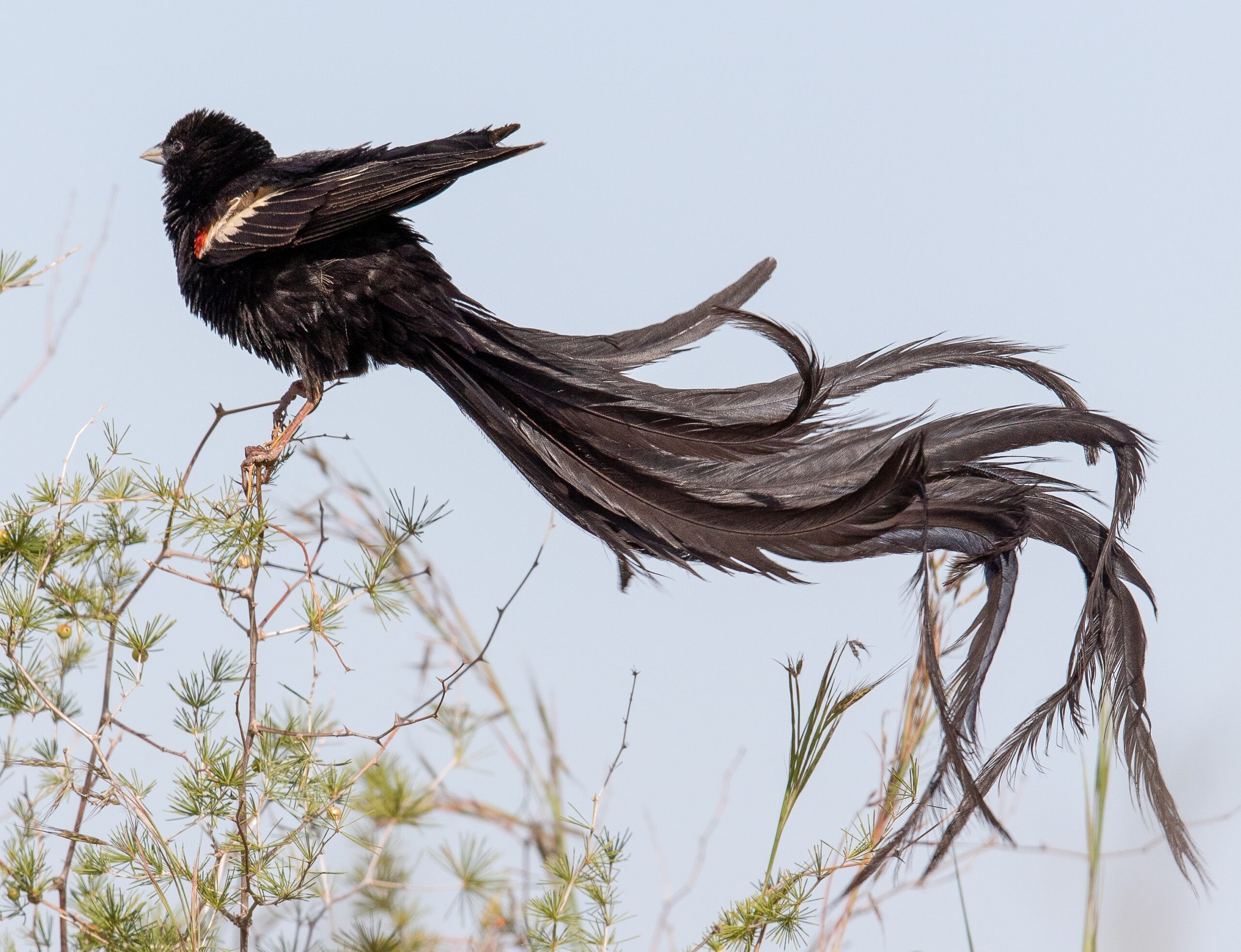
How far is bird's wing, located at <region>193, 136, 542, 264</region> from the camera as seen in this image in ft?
6.97

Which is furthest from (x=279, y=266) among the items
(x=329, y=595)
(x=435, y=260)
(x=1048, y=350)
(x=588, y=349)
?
(x=1048, y=350)

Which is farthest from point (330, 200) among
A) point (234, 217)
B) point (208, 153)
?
point (208, 153)

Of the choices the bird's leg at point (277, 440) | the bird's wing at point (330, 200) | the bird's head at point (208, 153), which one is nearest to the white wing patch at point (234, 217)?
the bird's wing at point (330, 200)

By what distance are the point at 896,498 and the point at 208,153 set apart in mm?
1751

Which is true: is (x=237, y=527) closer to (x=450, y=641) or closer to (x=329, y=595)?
(x=329, y=595)

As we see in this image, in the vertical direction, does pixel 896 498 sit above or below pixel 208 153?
below

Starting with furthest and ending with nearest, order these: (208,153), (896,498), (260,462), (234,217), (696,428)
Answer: (208,153), (234,217), (260,462), (696,428), (896,498)

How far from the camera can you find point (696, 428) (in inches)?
75.3

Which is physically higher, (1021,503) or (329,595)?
(1021,503)

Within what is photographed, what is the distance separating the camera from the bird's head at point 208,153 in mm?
2471

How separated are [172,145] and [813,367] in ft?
5.45

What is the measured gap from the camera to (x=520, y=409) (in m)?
2.13

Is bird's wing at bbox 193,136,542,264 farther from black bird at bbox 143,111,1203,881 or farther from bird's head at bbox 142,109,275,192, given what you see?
bird's head at bbox 142,109,275,192

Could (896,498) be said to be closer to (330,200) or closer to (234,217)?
(330,200)
